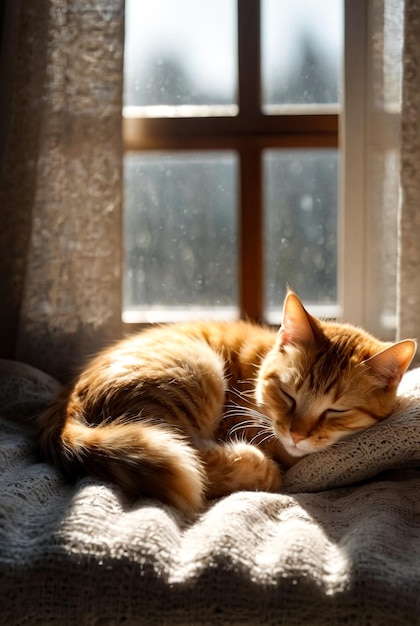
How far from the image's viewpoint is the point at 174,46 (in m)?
2.24

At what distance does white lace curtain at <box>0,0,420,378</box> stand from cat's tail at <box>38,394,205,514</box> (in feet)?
2.09

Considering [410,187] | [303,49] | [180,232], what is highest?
[303,49]

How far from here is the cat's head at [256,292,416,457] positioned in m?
1.59

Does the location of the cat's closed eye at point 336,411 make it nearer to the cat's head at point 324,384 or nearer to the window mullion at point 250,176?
the cat's head at point 324,384

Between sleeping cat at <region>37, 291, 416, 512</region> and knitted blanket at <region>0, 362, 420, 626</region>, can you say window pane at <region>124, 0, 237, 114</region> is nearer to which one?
sleeping cat at <region>37, 291, 416, 512</region>

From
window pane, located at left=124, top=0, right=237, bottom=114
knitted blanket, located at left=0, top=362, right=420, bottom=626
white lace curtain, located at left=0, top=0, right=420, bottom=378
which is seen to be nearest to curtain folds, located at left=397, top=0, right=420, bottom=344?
white lace curtain, located at left=0, top=0, right=420, bottom=378

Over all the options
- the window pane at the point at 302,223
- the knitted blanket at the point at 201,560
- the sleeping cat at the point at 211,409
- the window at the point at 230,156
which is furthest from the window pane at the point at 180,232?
the knitted blanket at the point at 201,560

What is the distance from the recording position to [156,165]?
7.46 feet

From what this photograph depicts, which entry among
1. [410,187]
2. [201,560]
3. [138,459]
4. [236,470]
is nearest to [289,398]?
[236,470]

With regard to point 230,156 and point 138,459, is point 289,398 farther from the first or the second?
point 230,156

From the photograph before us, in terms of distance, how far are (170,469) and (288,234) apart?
115cm

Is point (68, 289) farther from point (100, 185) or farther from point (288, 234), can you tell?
point (288, 234)

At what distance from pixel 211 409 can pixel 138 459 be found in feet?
1.25

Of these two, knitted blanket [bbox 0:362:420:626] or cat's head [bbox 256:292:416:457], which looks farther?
cat's head [bbox 256:292:416:457]
